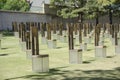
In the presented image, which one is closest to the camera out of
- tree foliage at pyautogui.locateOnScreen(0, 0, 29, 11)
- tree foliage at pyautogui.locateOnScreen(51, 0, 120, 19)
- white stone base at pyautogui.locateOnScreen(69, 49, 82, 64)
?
white stone base at pyautogui.locateOnScreen(69, 49, 82, 64)

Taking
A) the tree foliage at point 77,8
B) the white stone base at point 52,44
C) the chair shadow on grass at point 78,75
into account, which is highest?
the tree foliage at point 77,8

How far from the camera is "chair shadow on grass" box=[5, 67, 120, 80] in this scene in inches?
363

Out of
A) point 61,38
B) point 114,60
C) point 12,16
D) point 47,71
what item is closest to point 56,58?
point 114,60

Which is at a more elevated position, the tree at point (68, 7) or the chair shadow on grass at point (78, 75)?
the tree at point (68, 7)

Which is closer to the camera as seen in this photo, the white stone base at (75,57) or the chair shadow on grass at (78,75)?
the chair shadow on grass at (78,75)

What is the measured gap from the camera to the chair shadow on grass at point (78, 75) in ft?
30.3

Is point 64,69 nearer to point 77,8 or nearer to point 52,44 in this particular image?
point 52,44

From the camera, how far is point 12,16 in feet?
117

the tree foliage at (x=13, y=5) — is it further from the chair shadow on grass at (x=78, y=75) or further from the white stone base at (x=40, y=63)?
the chair shadow on grass at (x=78, y=75)

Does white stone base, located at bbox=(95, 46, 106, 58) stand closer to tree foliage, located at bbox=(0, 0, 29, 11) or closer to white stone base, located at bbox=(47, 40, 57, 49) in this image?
white stone base, located at bbox=(47, 40, 57, 49)

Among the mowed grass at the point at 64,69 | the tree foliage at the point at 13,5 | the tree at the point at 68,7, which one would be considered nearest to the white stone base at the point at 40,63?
the mowed grass at the point at 64,69

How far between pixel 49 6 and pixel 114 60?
93.3ft

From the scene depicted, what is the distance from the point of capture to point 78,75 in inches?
379

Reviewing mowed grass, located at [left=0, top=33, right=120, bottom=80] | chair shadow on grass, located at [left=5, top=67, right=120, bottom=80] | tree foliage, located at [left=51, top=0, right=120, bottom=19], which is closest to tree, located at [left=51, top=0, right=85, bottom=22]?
tree foliage, located at [left=51, top=0, right=120, bottom=19]
